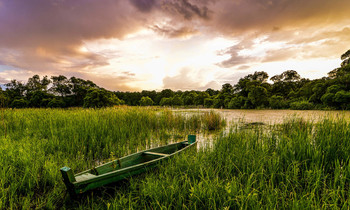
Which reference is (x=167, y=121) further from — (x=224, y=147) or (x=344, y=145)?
(x=344, y=145)

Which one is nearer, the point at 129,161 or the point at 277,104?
the point at 129,161

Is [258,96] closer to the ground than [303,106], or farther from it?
farther from it

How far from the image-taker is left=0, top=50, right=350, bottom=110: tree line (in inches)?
838

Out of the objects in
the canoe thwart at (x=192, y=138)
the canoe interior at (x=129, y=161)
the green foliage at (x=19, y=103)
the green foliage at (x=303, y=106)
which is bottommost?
the canoe interior at (x=129, y=161)

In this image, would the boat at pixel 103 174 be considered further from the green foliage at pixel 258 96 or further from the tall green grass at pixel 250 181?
the green foliage at pixel 258 96

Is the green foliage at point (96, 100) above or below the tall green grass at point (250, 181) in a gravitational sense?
above

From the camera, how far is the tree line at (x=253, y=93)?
21.3m

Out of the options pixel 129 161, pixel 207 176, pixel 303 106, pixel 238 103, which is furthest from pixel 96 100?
pixel 303 106

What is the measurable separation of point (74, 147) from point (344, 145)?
6.67m

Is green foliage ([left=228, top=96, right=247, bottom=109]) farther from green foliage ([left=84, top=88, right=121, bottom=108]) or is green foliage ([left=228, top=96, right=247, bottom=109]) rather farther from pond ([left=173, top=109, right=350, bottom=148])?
green foliage ([left=84, top=88, right=121, bottom=108])

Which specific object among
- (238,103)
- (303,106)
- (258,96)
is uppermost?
(258,96)

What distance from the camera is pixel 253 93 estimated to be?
1139 inches

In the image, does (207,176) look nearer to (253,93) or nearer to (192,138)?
(192,138)

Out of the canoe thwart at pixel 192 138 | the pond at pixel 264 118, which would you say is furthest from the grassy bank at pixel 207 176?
the pond at pixel 264 118
